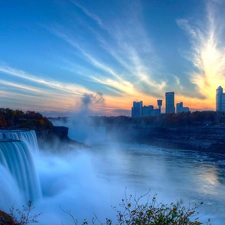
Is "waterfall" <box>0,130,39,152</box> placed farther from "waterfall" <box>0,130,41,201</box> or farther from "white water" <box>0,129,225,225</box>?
"waterfall" <box>0,130,41,201</box>

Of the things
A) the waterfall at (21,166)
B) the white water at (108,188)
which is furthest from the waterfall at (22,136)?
the waterfall at (21,166)

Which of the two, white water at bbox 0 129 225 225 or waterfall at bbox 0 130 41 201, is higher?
waterfall at bbox 0 130 41 201

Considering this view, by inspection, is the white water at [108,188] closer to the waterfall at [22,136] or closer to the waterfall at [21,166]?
the waterfall at [21,166]

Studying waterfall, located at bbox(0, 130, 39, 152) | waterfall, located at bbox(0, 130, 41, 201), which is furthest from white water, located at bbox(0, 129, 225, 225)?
waterfall, located at bbox(0, 130, 39, 152)

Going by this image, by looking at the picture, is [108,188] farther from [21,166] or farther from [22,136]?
[22,136]

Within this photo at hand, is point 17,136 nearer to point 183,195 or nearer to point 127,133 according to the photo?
point 183,195

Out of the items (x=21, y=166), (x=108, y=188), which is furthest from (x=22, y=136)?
(x=108, y=188)

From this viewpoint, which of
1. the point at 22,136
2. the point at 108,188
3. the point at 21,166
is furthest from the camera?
the point at 22,136

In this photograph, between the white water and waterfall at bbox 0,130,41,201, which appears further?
waterfall at bbox 0,130,41,201

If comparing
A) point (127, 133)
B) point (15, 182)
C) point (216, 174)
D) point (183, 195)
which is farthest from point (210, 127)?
point (15, 182)

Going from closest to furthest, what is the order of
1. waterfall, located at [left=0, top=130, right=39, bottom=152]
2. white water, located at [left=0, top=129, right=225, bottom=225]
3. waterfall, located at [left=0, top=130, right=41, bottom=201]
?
white water, located at [left=0, top=129, right=225, bottom=225] → waterfall, located at [left=0, top=130, right=41, bottom=201] → waterfall, located at [left=0, top=130, right=39, bottom=152]

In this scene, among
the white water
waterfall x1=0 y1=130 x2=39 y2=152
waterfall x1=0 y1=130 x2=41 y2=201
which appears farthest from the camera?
waterfall x1=0 y1=130 x2=39 y2=152
